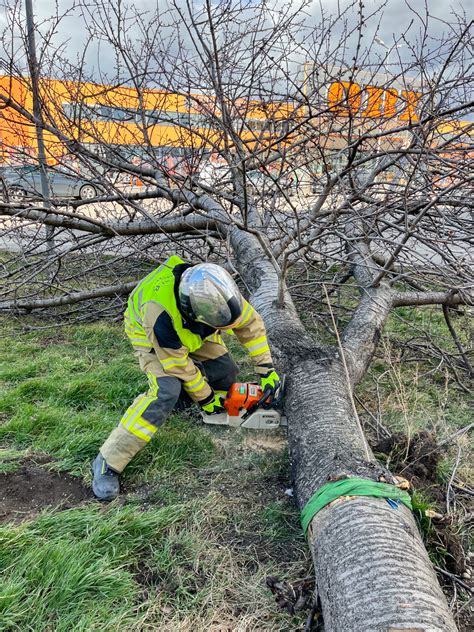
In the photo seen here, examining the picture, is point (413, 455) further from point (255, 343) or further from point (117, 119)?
point (117, 119)

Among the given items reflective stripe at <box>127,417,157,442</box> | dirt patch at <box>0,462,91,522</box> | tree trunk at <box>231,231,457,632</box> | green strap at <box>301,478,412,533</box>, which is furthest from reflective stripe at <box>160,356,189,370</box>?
green strap at <box>301,478,412,533</box>

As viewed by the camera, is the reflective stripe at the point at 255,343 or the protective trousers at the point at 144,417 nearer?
the protective trousers at the point at 144,417

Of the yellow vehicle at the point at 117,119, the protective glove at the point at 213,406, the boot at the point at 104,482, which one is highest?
the yellow vehicle at the point at 117,119

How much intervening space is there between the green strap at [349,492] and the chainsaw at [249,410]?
0.80m

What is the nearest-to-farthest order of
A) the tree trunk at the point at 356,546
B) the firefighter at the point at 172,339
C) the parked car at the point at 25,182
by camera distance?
the tree trunk at the point at 356,546 < the firefighter at the point at 172,339 < the parked car at the point at 25,182

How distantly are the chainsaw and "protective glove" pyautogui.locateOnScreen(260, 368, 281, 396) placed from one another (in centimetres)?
5

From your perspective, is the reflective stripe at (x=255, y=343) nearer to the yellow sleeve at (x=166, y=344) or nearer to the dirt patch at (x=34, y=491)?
the yellow sleeve at (x=166, y=344)

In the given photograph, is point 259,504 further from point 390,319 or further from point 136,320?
point 390,319

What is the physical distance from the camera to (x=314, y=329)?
15.2ft

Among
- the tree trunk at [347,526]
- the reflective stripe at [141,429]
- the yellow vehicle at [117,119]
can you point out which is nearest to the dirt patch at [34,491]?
the reflective stripe at [141,429]

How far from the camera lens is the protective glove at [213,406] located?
9.12 ft

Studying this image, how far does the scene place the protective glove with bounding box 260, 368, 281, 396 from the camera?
2.56 metres

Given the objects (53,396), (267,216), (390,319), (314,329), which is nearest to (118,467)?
(53,396)

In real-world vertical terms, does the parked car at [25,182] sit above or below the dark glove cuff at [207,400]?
above
